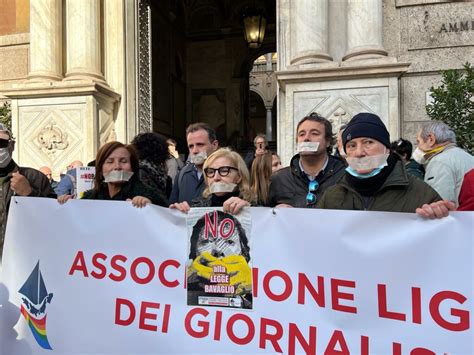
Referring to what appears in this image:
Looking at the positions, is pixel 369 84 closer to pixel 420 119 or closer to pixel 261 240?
pixel 420 119

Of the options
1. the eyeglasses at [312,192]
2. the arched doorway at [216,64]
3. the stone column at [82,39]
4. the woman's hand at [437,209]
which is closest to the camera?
the woman's hand at [437,209]

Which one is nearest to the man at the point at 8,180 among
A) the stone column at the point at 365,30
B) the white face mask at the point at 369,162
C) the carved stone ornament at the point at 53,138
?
the white face mask at the point at 369,162

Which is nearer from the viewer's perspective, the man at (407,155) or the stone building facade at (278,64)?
the man at (407,155)

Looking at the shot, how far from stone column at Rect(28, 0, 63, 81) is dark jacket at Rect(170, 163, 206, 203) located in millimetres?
5578

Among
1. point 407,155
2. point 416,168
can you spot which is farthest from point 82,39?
point 416,168

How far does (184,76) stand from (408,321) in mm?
15714

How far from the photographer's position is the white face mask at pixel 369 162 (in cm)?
267

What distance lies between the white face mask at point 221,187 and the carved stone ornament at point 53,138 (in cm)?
641

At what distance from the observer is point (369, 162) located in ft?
8.77

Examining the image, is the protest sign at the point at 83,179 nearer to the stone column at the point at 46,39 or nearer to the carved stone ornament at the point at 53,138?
the carved stone ornament at the point at 53,138

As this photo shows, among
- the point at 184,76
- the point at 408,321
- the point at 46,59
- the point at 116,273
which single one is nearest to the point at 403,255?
the point at 408,321

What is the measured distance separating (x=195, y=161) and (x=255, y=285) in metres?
1.76

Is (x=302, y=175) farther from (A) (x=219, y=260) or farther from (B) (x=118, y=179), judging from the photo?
(B) (x=118, y=179)

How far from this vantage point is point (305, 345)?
2.63 meters
